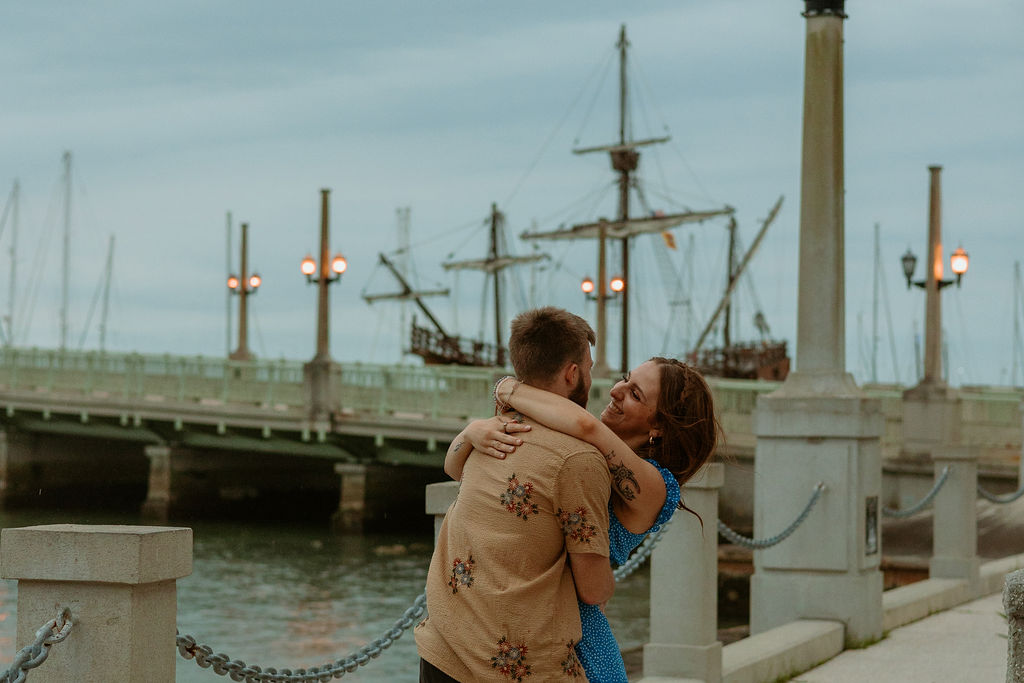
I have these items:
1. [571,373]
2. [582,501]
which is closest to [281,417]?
[571,373]

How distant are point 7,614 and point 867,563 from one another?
1446 centimetres

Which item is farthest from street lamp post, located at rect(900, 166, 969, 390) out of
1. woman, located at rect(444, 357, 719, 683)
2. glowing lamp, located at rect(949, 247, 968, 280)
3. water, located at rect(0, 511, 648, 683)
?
woman, located at rect(444, 357, 719, 683)

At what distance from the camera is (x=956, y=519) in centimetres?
1264

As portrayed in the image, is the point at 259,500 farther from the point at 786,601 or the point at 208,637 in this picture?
the point at 786,601

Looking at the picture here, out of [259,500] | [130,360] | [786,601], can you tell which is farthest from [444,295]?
[786,601]

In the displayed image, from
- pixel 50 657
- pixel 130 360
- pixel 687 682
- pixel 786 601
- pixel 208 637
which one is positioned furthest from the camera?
pixel 130 360

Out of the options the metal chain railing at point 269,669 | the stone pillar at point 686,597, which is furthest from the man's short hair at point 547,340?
the stone pillar at point 686,597

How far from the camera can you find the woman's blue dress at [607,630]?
11.4ft

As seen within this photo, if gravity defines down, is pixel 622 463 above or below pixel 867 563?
above

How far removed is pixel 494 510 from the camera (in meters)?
3.33

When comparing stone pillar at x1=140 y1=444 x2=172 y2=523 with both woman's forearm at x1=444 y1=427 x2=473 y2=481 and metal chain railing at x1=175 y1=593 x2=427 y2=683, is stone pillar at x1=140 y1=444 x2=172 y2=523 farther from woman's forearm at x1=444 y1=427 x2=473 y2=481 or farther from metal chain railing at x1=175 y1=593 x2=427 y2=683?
woman's forearm at x1=444 y1=427 x2=473 y2=481

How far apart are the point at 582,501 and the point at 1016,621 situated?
1.50 meters

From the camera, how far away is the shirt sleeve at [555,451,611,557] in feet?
10.7

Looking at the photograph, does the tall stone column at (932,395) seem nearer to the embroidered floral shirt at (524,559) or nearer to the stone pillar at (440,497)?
the stone pillar at (440,497)
